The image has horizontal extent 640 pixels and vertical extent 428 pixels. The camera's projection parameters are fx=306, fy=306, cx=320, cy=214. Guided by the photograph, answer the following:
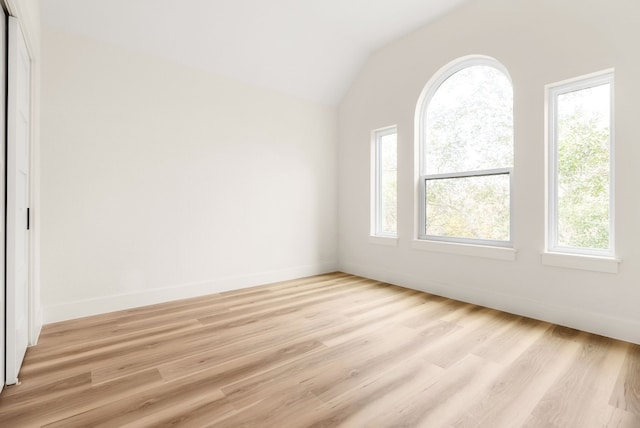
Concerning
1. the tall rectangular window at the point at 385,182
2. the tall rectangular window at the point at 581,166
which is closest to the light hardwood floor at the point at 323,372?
the tall rectangular window at the point at 581,166

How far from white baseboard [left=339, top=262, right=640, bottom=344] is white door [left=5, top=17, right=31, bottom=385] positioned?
11.5 ft

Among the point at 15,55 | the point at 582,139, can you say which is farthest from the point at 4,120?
the point at 582,139

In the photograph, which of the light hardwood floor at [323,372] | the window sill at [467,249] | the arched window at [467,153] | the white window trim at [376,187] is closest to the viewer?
the light hardwood floor at [323,372]

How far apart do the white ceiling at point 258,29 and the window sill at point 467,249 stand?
254 centimetres

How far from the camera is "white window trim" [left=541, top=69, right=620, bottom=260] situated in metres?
2.39

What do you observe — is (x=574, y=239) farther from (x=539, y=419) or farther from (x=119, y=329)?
(x=119, y=329)

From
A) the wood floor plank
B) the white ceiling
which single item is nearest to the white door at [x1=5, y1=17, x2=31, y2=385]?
the white ceiling

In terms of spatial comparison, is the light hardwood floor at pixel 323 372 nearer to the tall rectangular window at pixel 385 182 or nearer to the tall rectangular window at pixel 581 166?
the tall rectangular window at pixel 581 166

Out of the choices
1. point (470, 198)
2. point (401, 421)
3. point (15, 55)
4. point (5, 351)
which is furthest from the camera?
point (470, 198)

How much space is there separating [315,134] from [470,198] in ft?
7.66

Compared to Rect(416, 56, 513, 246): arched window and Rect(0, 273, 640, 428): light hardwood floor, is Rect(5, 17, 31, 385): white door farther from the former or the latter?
Rect(416, 56, 513, 246): arched window

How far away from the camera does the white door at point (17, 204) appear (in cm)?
173

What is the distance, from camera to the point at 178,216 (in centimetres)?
335

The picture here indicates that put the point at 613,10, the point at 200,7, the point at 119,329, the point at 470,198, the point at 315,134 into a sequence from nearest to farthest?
the point at 613,10 < the point at 119,329 < the point at 200,7 < the point at 470,198 < the point at 315,134
